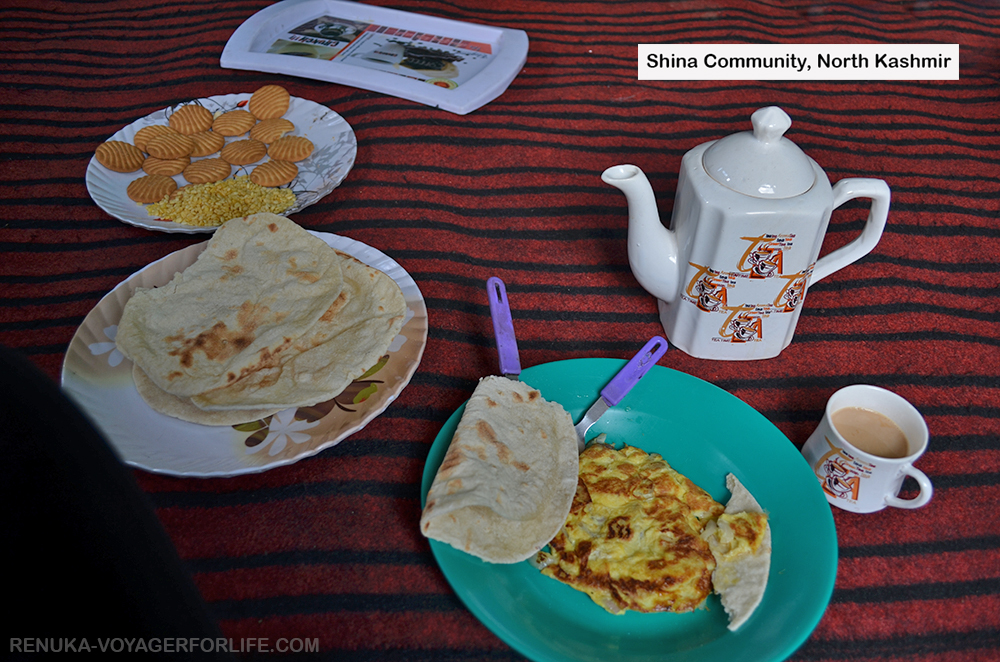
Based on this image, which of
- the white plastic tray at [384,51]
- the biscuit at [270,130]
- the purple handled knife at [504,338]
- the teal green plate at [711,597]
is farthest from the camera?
the white plastic tray at [384,51]

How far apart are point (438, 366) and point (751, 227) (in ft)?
1.50

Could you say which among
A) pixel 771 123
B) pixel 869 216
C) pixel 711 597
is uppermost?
pixel 771 123

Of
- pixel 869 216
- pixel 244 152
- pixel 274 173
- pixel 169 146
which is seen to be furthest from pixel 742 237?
pixel 169 146

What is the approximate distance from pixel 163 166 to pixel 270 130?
8.5 inches

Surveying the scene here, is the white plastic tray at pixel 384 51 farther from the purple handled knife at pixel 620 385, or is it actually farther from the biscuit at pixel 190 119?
the purple handled knife at pixel 620 385

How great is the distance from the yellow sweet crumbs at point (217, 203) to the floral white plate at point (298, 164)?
0.02 metres

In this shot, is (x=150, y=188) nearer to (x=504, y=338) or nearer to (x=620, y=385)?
(x=504, y=338)

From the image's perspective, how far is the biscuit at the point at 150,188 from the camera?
1.13 m

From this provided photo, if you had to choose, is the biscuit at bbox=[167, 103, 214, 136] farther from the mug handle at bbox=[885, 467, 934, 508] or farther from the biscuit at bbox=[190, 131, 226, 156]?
the mug handle at bbox=[885, 467, 934, 508]

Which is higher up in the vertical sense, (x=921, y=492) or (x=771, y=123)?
(x=771, y=123)

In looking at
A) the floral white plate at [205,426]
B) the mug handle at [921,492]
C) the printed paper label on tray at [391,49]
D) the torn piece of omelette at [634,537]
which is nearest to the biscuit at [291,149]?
the printed paper label on tray at [391,49]

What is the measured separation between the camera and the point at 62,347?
934 millimetres

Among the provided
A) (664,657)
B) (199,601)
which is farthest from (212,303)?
(664,657)

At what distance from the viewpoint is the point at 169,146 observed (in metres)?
1.23
